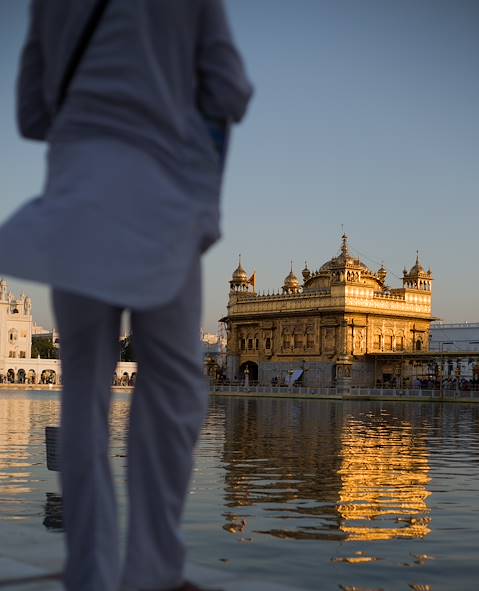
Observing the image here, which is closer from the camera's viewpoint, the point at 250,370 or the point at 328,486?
the point at 328,486

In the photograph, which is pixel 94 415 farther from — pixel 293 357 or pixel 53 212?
pixel 293 357

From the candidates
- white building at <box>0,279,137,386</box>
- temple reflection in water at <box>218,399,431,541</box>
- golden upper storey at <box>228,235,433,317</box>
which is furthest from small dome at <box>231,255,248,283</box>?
temple reflection in water at <box>218,399,431,541</box>

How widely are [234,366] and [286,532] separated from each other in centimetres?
7614

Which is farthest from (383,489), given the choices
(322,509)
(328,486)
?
(322,509)

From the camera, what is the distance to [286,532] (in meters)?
7.03

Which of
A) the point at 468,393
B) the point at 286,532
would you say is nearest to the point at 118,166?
the point at 286,532

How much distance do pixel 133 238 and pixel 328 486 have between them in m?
8.07

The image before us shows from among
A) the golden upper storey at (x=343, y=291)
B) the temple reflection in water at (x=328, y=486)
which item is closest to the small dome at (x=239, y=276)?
the golden upper storey at (x=343, y=291)

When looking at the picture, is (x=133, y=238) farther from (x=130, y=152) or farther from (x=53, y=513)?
(x=53, y=513)

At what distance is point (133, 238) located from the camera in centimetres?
246

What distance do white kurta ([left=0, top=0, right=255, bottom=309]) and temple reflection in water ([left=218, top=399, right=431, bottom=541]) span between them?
15.2 feet

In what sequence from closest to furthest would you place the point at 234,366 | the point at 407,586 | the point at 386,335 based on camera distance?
the point at 407,586 → the point at 386,335 → the point at 234,366

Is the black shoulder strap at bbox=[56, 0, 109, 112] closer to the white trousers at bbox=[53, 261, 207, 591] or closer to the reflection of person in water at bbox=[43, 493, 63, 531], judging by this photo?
the white trousers at bbox=[53, 261, 207, 591]

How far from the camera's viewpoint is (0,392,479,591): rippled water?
577 centimetres
